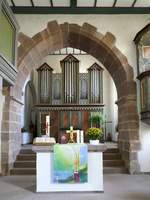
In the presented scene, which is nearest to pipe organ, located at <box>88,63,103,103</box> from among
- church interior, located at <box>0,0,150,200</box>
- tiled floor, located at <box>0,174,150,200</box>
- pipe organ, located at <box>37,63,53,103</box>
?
pipe organ, located at <box>37,63,53,103</box>

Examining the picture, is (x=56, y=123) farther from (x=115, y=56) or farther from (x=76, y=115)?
(x=115, y=56)

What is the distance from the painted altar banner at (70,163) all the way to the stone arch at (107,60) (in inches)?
104

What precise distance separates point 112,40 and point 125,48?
404 mm

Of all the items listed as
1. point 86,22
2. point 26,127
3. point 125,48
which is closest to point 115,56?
point 125,48

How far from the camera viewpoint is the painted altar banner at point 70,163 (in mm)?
4926

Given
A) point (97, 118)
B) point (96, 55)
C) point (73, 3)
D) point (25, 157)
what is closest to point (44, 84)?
point (96, 55)

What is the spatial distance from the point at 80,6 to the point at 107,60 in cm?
170

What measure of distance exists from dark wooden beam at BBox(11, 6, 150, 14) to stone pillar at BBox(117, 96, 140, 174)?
7.53ft

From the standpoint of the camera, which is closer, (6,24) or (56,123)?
(6,24)

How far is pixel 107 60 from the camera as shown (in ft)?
27.5

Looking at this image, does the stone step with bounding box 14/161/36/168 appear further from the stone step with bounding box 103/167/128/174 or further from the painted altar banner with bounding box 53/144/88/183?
the painted altar banner with bounding box 53/144/88/183

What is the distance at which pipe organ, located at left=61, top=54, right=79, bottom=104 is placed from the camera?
42.7 ft

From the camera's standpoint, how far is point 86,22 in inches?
307

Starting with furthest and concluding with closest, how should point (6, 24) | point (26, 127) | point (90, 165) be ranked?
1. point (26, 127)
2. point (6, 24)
3. point (90, 165)
